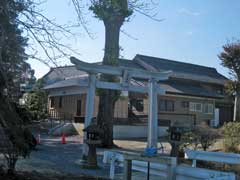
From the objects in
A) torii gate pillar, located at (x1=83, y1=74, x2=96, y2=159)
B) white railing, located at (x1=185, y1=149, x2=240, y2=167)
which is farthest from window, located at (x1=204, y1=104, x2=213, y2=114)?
white railing, located at (x1=185, y1=149, x2=240, y2=167)

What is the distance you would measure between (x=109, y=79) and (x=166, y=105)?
17791mm

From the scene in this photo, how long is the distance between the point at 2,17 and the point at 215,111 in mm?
39365

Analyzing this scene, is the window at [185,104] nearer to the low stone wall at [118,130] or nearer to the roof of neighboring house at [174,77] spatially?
the roof of neighboring house at [174,77]

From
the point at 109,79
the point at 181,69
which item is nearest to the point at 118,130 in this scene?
the point at 109,79

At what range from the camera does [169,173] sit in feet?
22.2

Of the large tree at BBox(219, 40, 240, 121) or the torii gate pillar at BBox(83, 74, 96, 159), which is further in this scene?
the large tree at BBox(219, 40, 240, 121)

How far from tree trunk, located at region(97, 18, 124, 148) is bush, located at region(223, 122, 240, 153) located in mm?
7108

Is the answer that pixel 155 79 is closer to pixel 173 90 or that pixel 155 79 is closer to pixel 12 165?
pixel 12 165

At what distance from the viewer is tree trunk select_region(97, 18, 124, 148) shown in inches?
825

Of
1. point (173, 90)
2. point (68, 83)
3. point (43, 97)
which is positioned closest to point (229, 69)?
point (173, 90)

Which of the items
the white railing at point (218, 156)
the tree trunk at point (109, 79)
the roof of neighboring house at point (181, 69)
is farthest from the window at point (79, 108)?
the white railing at point (218, 156)

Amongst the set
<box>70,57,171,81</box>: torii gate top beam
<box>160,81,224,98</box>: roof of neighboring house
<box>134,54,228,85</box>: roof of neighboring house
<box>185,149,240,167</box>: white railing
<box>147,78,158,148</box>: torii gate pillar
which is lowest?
<box>185,149,240,167</box>: white railing

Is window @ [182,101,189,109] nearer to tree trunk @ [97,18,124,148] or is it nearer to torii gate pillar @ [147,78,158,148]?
tree trunk @ [97,18,124,148]

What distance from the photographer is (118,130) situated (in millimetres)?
29938
